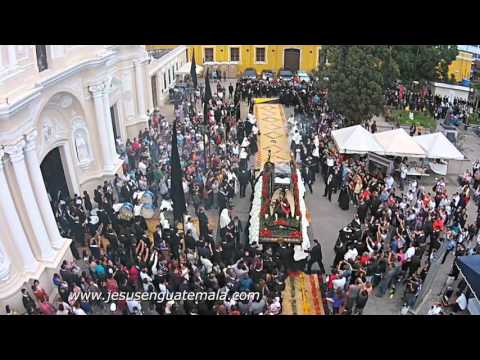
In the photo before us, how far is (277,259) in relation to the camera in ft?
35.4

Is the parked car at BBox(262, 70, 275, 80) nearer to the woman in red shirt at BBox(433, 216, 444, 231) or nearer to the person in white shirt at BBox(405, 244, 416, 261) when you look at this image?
the woman in red shirt at BBox(433, 216, 444, 231)

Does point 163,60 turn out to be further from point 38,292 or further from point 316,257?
point 38,292

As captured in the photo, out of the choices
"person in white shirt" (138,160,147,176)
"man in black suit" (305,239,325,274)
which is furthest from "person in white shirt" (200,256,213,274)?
"person in white shirt" (138,160,147,176)

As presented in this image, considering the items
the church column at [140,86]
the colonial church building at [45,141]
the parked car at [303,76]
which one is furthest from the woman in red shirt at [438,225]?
the parked car at [303,76]

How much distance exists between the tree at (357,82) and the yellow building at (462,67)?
12488 mm

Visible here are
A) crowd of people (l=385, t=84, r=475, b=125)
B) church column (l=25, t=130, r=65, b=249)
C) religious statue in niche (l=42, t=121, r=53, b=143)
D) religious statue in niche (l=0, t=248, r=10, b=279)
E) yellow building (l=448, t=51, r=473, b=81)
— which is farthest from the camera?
yellow building (l=448, t=51, r=473, b=81)

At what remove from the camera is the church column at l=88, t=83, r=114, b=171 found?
14.2m

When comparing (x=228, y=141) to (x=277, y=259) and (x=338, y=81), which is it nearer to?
(x=338, y=81)

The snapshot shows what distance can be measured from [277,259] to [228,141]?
8.84 m

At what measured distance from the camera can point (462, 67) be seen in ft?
100

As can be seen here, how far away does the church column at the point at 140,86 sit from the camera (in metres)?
19.1

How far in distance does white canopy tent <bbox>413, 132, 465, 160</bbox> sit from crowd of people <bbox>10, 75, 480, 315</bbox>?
3.30 feet

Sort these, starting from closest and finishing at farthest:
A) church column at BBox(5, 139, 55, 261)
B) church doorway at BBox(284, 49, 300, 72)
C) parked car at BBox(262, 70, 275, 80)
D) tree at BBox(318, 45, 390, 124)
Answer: church column at BBox(5, 139, 55, 261), tree at BBox(318, 45, 390, 124), parked car at BBox(262, 70, 275, 80), church doorway at BBox(284, 49, 300, 72)
